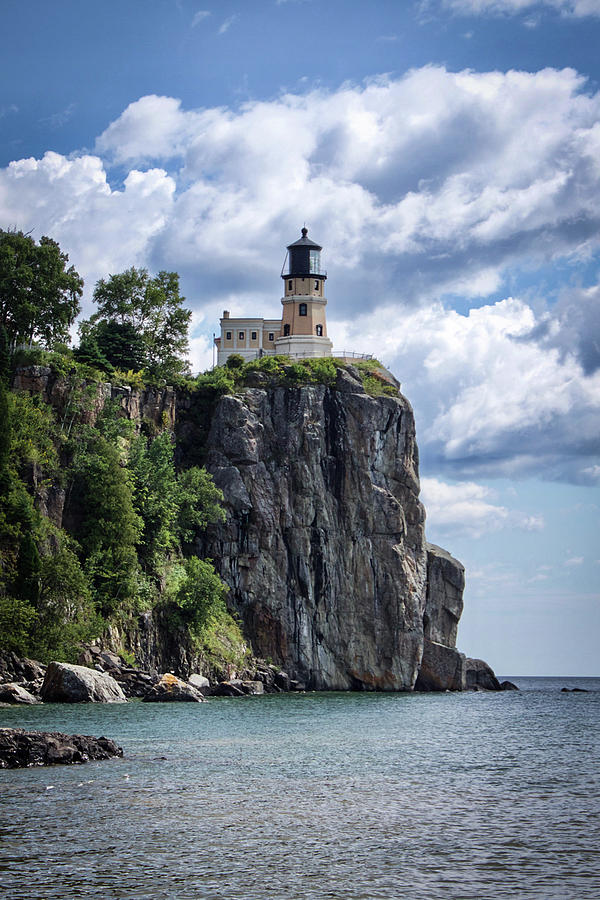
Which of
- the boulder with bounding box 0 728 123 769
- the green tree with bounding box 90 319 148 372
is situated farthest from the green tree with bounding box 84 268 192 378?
the boulder with bounding box 0 728 123 769

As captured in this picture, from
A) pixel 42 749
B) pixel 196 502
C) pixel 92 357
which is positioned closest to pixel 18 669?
pixel 42 749

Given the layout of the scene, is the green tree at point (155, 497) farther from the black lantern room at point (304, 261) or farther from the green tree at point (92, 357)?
the black lantern room at point (304, 261)

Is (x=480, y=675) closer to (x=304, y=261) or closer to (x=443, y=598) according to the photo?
(x=443, y=598)

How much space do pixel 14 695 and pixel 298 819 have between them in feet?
106

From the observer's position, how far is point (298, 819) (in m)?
24.4

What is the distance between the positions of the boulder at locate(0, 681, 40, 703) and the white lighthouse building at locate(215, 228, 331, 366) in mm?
71951

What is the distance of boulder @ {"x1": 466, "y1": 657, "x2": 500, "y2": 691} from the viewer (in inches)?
4688

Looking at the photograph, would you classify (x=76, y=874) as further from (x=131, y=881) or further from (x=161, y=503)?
(x=161, y=503)

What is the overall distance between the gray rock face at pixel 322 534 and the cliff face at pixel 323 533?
11 cm

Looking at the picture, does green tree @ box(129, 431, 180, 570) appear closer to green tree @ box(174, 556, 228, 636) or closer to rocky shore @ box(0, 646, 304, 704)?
green tree @ box(174, 556, 228, 636)

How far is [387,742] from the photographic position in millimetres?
44531

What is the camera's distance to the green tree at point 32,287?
86938 millimetres

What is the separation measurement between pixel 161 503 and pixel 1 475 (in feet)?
57.6

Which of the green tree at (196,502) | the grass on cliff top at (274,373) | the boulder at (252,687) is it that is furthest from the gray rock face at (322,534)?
the boulder at (252,687)
